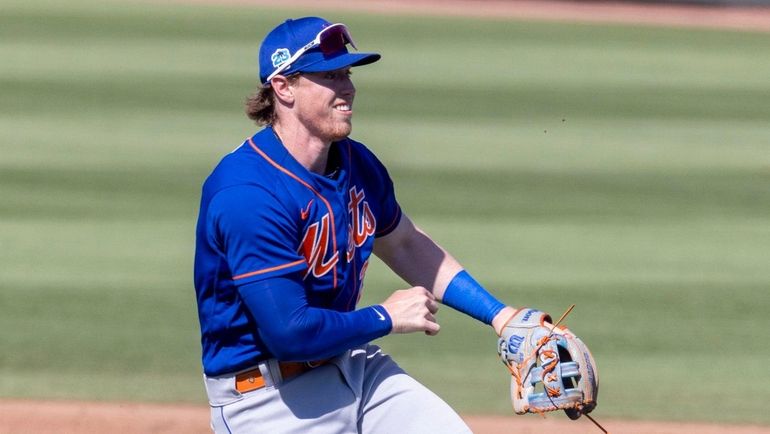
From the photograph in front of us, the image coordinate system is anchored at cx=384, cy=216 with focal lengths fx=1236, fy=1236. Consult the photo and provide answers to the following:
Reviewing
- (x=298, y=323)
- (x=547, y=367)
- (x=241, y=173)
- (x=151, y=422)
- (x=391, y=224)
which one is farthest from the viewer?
(x=151, y=422)

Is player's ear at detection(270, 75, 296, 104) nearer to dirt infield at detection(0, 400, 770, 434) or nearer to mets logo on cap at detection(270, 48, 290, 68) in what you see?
mets logo on cap at detection(270, 48, 290, 68)

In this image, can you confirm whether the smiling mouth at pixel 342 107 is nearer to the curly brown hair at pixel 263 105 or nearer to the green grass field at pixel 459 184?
the curly brown hair at pixel 263 105

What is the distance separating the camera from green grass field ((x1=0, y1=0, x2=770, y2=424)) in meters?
6.04

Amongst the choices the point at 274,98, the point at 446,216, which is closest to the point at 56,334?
the point at 446,216

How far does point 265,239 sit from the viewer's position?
3.23 m

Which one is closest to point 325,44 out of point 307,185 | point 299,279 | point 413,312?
point 307,185

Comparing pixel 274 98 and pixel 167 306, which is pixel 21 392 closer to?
pixel 167 306

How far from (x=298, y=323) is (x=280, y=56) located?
788mm

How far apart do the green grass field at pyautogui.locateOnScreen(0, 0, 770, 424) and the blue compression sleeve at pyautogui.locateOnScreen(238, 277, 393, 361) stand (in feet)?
7.72

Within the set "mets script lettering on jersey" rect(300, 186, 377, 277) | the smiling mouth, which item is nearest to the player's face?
the smiling mouth

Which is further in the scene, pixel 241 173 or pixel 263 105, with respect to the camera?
pixel 263 105

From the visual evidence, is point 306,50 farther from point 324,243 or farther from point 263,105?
point 324,243

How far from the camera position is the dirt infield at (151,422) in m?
5.27

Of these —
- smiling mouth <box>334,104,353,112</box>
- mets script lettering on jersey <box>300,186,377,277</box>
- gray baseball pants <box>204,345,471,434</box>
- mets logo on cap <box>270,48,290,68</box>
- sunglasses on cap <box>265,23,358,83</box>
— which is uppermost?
sunglasses on cap <box>265,23,358,83</box>
